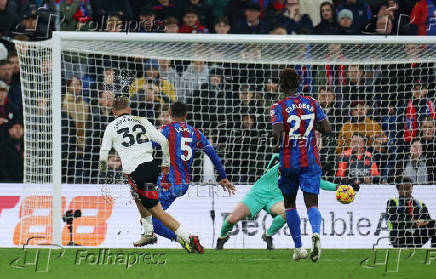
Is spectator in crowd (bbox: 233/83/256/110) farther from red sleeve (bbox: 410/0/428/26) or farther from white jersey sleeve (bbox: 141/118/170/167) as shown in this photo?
red sleeve (bbox: 410/0/428/26)

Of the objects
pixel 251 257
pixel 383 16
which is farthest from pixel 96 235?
pixel 383 16

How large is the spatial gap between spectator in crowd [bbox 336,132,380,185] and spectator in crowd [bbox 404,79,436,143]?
2.19 feet

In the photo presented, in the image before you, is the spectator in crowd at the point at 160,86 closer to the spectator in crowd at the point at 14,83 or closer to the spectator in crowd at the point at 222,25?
the spectator in crowd at the point at 14,83

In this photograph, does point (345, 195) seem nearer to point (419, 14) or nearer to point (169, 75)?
point (169, 75)

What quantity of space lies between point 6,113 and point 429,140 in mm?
6624

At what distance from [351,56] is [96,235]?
446 cm

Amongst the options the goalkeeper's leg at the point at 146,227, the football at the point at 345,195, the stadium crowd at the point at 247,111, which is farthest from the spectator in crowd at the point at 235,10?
the football at the point at 345,195

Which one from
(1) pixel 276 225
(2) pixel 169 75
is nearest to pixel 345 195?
(1) pixel 276 225

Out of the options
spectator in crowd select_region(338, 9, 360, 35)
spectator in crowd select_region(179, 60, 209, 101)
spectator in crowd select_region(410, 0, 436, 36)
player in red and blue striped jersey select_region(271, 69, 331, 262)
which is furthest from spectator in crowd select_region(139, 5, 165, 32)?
player in red and blue striped jersey select_region(271, 69, 331, 262)

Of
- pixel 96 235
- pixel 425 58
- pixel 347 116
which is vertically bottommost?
pixel 96 235

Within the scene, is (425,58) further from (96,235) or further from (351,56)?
Answer: (96,235)

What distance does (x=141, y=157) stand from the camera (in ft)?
34.9

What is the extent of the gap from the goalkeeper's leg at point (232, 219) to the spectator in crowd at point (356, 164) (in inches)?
87.4

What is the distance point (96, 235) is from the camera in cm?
1249
